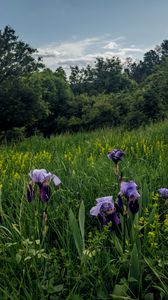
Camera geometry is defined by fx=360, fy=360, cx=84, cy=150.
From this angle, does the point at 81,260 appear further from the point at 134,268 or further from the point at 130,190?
the point at 130,190

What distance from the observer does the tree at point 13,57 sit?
96.8 feet

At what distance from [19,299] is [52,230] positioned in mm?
637

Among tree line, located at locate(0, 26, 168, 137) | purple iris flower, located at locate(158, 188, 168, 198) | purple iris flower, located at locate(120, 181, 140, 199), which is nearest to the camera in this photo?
purple iris flower, located at locate(120, 181, 140, 199)

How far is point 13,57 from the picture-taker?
29844 millimetres

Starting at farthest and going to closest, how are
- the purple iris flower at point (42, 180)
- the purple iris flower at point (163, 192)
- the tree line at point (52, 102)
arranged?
the tree line at point (52, 102)
the purple iris flower at point (163, 192)
the purple iris flower at point (42, 180)

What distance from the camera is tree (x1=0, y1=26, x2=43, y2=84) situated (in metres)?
29.5

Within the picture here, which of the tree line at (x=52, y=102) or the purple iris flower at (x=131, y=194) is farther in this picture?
the tree line at (x=52, y=102)

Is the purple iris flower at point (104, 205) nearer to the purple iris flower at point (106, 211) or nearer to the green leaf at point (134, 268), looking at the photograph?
the purple iris flower at point (106, 211)

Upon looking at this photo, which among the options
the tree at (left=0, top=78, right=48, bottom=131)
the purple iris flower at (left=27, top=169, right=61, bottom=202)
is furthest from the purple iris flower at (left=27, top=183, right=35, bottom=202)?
the tree at (left=0, top=78, right=48, bottom=131)

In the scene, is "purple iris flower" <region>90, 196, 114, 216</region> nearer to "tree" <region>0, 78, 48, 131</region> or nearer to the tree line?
the tree line

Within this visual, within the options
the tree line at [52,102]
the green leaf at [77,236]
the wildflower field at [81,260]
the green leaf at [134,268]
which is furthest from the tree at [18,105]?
the green leaf at [134,268]

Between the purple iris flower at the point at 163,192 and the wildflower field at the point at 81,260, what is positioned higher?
the purple iris flower at the point at 163,192

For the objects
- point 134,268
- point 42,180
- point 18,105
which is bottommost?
point 134,268

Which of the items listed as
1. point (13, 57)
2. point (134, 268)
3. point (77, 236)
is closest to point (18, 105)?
point (13, 57)
